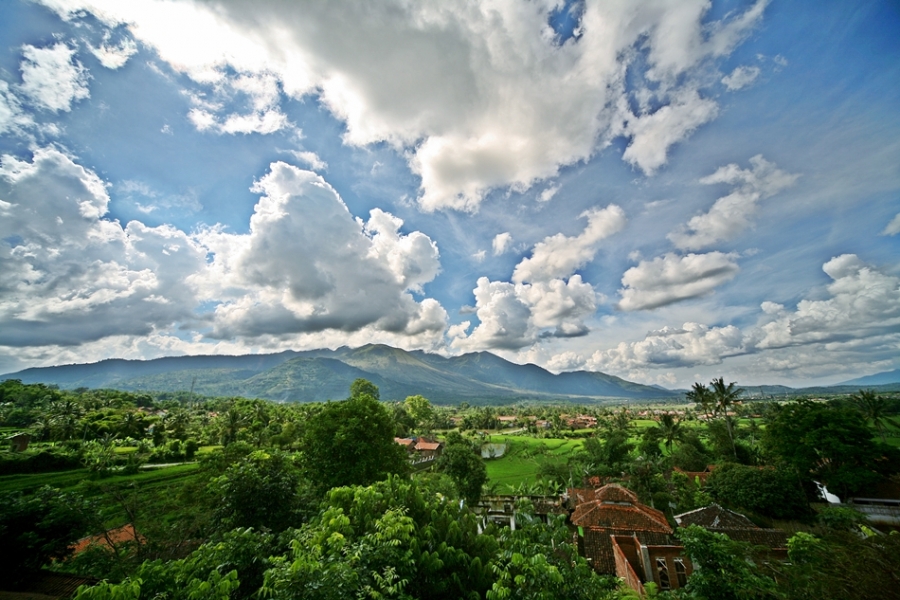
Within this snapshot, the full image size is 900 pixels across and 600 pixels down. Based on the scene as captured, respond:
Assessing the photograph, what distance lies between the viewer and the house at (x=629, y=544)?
14844 mm

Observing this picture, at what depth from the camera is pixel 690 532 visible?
908 centimetres

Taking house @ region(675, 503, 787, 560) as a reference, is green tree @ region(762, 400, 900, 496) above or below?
above

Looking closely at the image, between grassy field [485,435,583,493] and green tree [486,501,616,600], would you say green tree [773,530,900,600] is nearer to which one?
green tree [486,501,616,600]

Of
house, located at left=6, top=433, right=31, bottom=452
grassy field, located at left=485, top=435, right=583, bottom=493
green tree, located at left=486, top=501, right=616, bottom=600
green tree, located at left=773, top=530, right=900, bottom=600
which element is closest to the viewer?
green tree, located at left=486, top=501, right=616, bottom=600

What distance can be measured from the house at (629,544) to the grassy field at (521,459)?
19051 millimetres

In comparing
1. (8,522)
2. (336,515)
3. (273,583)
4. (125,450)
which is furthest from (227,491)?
(125,450)

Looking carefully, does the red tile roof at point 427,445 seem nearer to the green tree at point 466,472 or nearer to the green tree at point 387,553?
the green tree at point 466,472

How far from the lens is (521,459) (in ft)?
182

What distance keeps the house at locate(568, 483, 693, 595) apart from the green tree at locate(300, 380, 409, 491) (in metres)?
10.9

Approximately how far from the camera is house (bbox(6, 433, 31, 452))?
108 ft

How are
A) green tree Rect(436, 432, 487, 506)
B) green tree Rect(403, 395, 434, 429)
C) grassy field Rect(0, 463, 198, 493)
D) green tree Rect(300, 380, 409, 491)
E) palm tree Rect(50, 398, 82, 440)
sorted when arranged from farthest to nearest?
green tree Rect(403, 395, 434, 429)
palm tree Rect(50, 398, 82, 440)
green tree Rect(436, 432, 487, 506)
grassy field Rect(0, 463, 198, 493)
green tree Rect(300, 380, 409, 491)

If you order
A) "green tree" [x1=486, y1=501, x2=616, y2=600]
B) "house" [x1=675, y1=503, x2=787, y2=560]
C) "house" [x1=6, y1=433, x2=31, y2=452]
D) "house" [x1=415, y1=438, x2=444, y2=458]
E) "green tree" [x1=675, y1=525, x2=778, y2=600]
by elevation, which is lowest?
"house" [x1=415, y1=438, x2=444, y2=458]

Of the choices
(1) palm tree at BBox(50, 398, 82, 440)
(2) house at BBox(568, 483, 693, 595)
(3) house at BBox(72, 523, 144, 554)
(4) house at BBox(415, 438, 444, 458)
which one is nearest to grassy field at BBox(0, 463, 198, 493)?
(3) house at BBox(72, 523, 144, 554)

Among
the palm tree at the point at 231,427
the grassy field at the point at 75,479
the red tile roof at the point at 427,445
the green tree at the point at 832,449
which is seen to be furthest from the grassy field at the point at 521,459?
the palm tree at the point at 231,427
